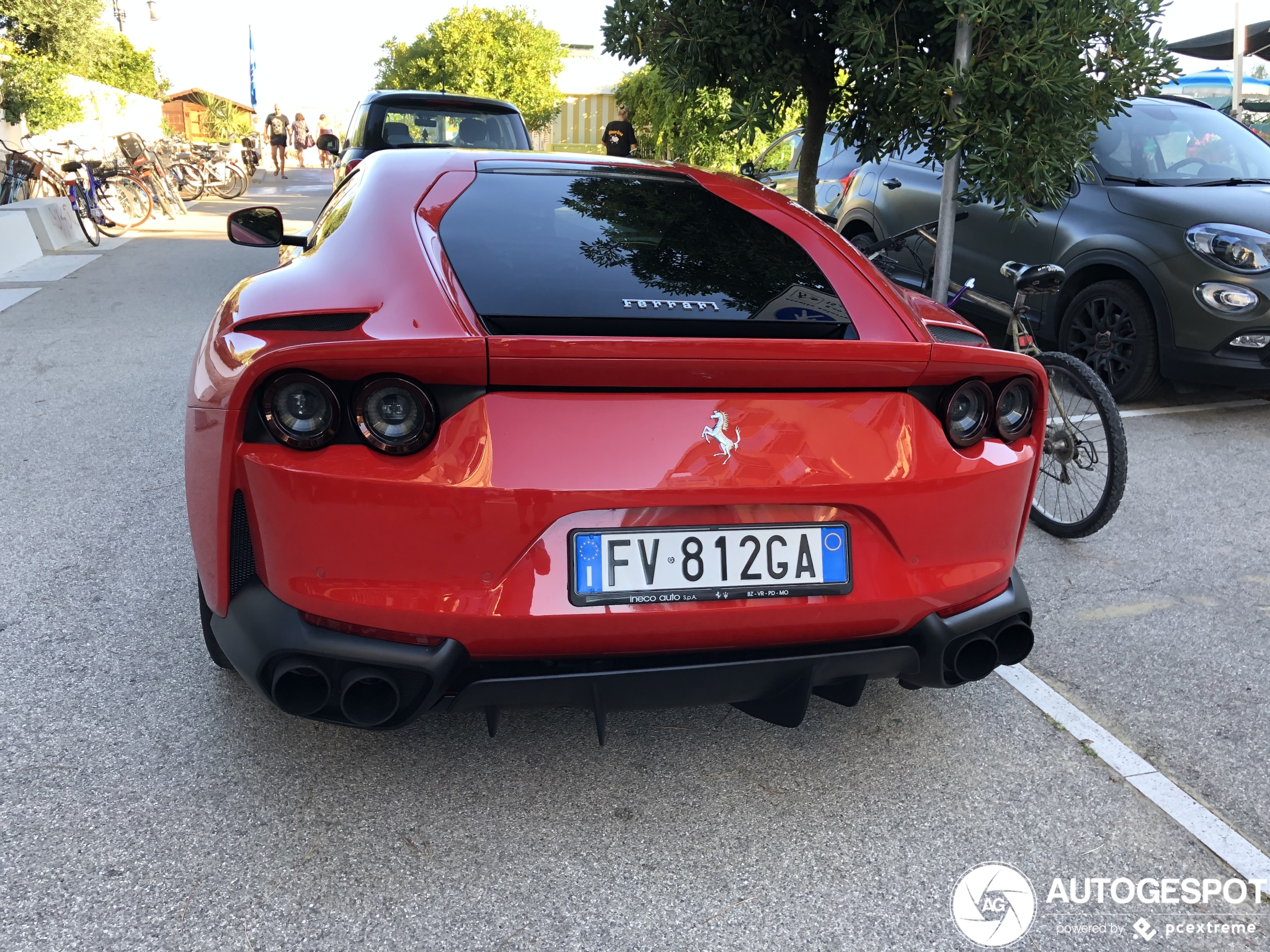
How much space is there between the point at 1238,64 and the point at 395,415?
44.8ft

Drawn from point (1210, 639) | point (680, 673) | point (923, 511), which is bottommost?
point (1210, 639)

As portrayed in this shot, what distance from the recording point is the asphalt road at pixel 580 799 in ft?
6.50

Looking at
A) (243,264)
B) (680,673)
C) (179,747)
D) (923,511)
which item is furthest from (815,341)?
(243,264)

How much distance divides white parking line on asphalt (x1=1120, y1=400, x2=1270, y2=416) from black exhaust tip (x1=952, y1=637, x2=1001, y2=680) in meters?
4.06

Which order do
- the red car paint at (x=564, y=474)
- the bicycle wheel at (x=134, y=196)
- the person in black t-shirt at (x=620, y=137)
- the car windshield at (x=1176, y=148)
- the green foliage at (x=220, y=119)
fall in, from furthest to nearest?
the green foliage at (x=220, y=119) < the bicycle wheel at (x=134, y=196) < the person in black t-shirt at (x=620, y=137) < the car windshield at (x=1176, y=148) < the red car paint at (x=564, y=474)

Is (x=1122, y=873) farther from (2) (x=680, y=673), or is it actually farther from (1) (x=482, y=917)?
(1) (x=482, y=917)

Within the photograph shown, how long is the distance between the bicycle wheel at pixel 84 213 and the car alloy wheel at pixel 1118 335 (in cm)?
1108

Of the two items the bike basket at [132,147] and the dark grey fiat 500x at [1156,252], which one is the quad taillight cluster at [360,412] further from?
the bike basket at [132,147]

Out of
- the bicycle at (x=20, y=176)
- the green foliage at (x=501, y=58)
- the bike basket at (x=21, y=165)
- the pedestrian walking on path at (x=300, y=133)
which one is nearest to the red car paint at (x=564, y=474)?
the bicycle at (x=20, y=176)

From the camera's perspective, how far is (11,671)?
2777 millimetres

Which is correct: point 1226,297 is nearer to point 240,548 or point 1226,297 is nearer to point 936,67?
point 936,67

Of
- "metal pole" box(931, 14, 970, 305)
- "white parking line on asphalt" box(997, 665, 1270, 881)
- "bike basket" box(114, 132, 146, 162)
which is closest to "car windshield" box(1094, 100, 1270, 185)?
"metal pole" box(931, 14, 970, 305)

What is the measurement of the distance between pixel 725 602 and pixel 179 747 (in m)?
1.43

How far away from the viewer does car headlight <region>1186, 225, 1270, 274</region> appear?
537 centimetres
